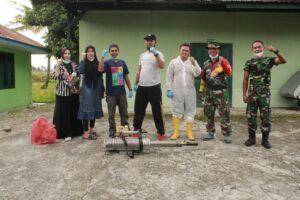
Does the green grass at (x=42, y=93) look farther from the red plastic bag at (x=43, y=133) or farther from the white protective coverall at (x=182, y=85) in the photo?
the white protective coverall at (x=182, y=85)

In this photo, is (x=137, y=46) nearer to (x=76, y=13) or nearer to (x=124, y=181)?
(x=76, y=13)

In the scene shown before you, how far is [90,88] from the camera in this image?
6.01m

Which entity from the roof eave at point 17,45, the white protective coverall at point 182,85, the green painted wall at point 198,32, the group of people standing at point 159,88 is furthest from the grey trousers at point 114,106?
the roof eave at point 17,45

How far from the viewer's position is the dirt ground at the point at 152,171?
3.72m

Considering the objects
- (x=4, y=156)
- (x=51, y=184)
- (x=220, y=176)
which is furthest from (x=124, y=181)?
(x=4, y=156)

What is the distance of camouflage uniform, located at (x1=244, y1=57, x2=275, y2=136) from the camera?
210 inches

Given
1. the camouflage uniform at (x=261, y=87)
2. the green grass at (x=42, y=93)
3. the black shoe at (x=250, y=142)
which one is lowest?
the black shoe at (x=250, y=142)

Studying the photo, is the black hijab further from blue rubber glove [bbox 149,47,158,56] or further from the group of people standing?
blue rubber glove [bbox 149,47,158,56]

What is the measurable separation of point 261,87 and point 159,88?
1.76 m

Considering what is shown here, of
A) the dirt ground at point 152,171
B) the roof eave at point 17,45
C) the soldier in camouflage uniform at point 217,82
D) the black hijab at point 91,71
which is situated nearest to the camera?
the dirt ground at point 152,171

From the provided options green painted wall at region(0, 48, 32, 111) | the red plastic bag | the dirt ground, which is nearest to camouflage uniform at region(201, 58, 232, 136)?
the dirt ground

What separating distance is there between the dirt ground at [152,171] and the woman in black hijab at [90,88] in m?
0.54

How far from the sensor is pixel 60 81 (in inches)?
238

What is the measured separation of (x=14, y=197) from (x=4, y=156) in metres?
1.77
